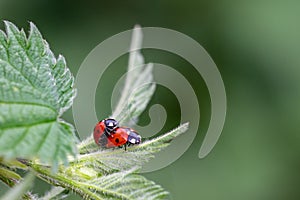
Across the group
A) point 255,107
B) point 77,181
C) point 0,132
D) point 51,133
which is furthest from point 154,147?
point 255,107

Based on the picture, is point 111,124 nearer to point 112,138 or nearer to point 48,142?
point 112,138

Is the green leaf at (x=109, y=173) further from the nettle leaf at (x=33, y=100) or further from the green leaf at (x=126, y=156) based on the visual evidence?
the nettle leaf at (x=33, y=100)

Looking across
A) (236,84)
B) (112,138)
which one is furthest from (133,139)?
(236,84)

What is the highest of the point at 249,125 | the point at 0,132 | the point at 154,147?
the point at 249,125

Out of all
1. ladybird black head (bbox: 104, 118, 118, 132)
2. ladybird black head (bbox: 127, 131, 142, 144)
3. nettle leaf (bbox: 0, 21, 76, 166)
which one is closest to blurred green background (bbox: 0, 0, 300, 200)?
ladybird black head (bbox: 104, 118, 118, 132)

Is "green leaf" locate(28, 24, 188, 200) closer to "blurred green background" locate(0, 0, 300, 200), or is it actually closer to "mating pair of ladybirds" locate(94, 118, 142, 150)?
"mating pair of ladybirds" locate(94, 118, 142, 150)

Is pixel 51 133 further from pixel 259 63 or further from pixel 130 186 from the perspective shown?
pixel 259 63

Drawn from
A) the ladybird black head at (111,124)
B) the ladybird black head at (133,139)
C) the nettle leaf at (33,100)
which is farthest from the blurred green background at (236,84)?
the nettle leaf at (33,100)
